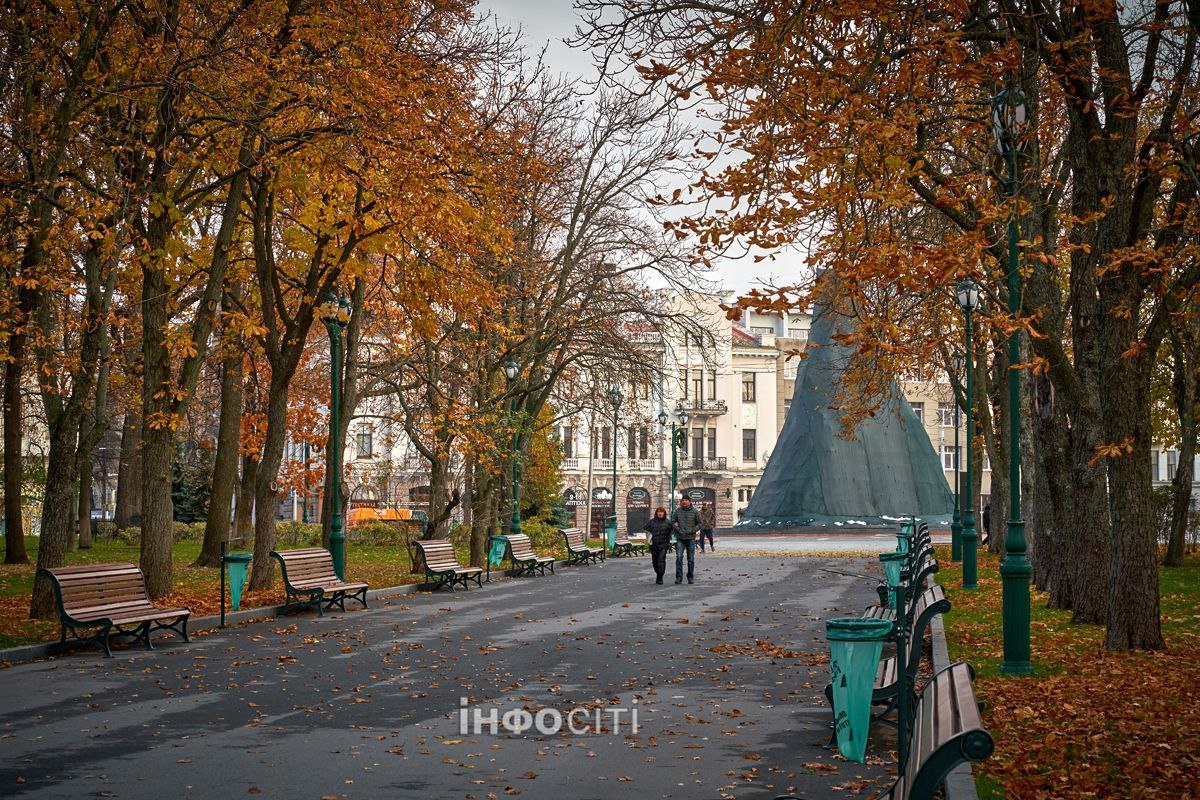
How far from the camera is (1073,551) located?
55.7 ft

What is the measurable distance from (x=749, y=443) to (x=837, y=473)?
24031 mm

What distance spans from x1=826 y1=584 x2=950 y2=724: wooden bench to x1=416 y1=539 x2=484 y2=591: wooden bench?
16737mm

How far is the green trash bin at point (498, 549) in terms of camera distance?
116ft

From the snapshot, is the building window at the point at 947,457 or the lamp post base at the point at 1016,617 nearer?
the lamp post base at the point at 1016,617

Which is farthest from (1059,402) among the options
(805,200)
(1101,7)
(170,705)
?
(170,705)

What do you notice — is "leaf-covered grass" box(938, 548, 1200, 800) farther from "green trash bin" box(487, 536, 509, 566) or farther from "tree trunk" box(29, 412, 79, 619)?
"green trash bin" box(487, 536, 509, 566)

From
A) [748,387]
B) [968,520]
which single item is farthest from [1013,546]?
[748,387]

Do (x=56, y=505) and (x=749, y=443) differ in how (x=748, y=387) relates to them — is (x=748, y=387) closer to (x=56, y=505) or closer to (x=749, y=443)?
(x=749, y=443)

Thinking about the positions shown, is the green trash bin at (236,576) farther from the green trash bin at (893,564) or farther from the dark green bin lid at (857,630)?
the dark green bin lid at (857,630)

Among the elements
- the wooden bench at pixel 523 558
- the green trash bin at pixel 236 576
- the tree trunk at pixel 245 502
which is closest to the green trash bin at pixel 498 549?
the wooden bench at pixel 523 558

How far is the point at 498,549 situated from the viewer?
36000mm

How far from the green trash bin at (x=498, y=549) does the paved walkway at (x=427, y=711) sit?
15.4m

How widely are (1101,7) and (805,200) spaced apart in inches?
134

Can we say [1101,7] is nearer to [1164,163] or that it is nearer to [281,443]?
[1164,163]
